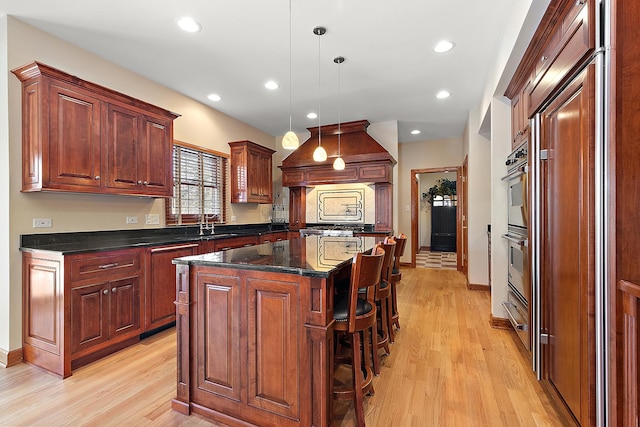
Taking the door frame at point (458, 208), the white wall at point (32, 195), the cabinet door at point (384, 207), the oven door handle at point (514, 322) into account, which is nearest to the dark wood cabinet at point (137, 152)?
the white wall at point (32, 195)

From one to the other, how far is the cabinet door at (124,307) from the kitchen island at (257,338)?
3.81ft

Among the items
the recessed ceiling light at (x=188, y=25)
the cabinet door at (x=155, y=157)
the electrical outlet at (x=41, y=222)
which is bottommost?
the electrical outlet at (x=41, y=222)

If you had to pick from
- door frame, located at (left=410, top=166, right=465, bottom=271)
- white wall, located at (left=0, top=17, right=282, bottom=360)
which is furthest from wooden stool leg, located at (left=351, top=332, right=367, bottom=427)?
door frame, located at (left=410, top=166, right=465, bottom=271)

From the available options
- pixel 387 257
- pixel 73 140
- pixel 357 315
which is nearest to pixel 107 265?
pixel 73 140

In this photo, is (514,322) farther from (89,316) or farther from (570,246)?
(89,316)

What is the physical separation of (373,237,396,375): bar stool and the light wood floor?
159mm

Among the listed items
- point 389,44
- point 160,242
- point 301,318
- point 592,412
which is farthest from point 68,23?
point 592,412

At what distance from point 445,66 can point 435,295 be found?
9.87 ft

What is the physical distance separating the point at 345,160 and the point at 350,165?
0.12 metres

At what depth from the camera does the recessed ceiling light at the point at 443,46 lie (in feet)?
9.57

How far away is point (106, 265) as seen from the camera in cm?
→ 254

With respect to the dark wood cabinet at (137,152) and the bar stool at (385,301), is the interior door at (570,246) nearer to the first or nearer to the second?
the bar stool at (385,301)

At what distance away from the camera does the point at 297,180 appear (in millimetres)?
5676

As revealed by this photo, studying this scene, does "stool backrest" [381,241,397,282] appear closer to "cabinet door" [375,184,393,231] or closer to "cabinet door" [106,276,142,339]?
"cabinet door" [106,276,142,339]
